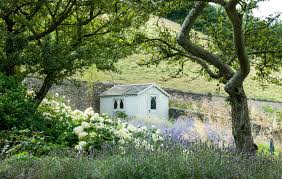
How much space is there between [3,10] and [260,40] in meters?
6.36

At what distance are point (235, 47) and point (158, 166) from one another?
2022 millimetres

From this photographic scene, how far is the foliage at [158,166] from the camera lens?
4.99 meters

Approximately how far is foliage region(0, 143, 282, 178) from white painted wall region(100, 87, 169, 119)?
82.5 ft

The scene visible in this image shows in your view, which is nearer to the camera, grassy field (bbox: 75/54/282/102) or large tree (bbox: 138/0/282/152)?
large tree (bbox: 138/0/282/152)

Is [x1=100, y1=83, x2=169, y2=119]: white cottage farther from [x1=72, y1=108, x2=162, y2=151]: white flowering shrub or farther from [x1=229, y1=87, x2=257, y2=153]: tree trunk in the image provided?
[x1=229, y1=87, x2=257, y2=153]: tree trunk

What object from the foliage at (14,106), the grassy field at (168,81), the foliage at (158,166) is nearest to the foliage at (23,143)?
the foliage at (14,106)

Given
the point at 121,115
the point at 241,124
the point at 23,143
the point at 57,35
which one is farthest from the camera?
the point at 121,115

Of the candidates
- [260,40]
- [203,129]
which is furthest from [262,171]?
[203,129]

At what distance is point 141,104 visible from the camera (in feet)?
104

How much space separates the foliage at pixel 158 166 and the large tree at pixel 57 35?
3.24 meters

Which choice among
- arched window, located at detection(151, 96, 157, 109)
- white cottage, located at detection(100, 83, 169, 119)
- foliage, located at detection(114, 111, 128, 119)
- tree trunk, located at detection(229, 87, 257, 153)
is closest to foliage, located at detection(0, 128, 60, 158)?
tree trunk, located at detection(229, 87, 257, 153)

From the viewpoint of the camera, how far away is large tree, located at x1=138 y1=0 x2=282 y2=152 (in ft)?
20.8

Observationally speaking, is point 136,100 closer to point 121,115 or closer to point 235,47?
point 121,115

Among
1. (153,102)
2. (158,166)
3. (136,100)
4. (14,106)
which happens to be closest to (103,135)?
(14,106)
